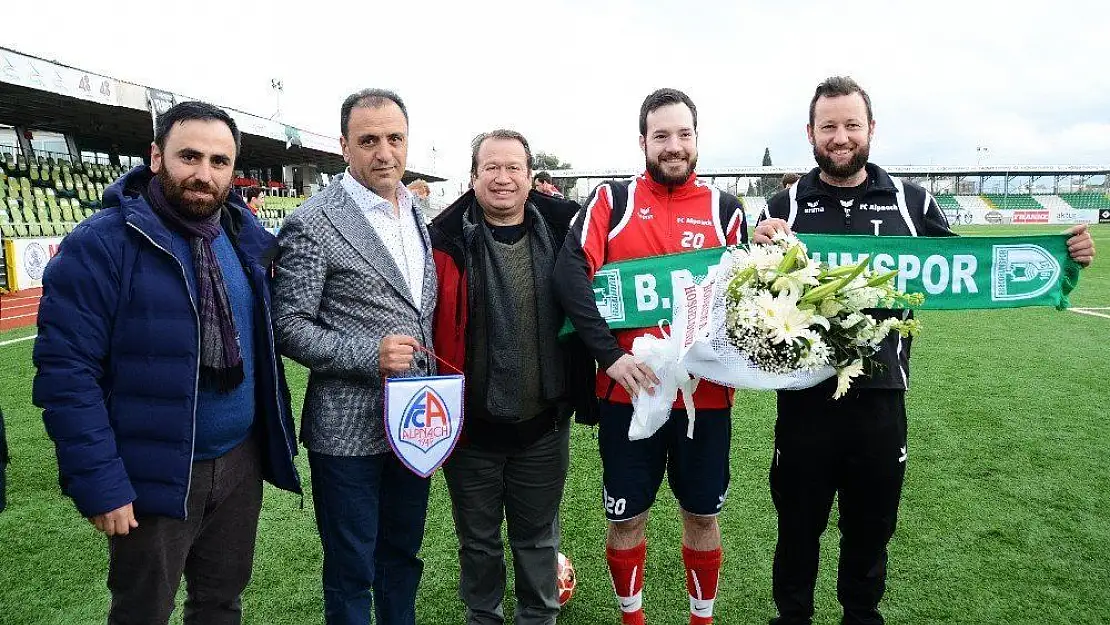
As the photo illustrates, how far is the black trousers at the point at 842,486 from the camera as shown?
2490 millimetres

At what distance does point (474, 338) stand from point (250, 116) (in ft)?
67.6

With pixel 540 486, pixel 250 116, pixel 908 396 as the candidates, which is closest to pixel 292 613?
pixel 540 486

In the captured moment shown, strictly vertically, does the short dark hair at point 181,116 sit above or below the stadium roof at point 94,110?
below

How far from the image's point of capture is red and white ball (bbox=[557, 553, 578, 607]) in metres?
2.96

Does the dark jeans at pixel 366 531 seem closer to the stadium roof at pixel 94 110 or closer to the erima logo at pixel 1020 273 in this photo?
the erima logo at pixel 1020 273

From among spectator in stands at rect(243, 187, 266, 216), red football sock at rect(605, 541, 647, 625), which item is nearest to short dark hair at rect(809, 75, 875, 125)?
red football sock at rect(605, 541, 647, 625)

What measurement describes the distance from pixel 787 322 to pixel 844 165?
941mm

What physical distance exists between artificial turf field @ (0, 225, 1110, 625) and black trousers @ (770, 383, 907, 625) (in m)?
0.32

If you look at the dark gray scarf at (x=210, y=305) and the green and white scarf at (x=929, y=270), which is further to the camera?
the green and white scarf at (x=929, y=270)

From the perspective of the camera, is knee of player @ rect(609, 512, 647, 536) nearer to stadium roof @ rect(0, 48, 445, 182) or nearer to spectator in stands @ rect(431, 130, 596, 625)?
spectator in stands @ rect(431, 130, 596, 625)

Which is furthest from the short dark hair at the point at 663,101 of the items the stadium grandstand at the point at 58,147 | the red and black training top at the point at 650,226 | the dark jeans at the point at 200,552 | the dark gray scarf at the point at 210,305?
the stadium grandstand at the point at 58,147

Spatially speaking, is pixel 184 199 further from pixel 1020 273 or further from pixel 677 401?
pixel 1020 273

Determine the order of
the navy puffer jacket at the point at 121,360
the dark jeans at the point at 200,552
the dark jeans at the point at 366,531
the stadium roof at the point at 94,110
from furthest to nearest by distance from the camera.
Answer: the stadium roof at the point at 94,110 → the dark jeans at the point at 366,531 → the dark jeans at the point at 200,552 → the navy puffer jacket at the point at 121,360

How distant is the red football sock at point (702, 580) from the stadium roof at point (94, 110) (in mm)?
5878
